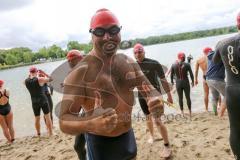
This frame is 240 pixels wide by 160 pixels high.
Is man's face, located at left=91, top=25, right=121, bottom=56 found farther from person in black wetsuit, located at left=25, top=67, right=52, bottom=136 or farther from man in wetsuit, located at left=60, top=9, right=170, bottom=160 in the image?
person in black wetsuit, located at left=25, top=67, right=52, bottom=136

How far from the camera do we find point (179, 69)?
31.6ft

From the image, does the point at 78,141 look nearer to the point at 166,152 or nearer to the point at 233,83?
the point at 166,152

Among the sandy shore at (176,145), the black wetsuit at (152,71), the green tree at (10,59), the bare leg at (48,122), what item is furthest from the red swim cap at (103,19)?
the green tree at (10,59)

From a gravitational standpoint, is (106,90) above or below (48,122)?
above

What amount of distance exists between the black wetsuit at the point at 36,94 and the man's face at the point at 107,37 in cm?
619

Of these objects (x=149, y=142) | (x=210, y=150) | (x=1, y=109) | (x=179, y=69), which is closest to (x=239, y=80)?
(x=210, y=150)

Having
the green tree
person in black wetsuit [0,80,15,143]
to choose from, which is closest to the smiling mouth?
person in black wetsuit [0,80,15,143]

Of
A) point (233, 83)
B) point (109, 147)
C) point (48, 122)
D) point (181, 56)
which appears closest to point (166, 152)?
point (233, 83)

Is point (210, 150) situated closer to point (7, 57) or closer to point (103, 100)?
point (103, 100)

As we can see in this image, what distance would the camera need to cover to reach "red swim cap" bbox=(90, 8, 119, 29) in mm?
2686

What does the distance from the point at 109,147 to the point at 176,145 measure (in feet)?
12.4

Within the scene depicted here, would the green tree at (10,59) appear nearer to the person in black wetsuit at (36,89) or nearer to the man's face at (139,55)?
the person in black wetsuit at (36,89)

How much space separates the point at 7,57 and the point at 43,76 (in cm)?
12392

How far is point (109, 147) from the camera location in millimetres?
2852
